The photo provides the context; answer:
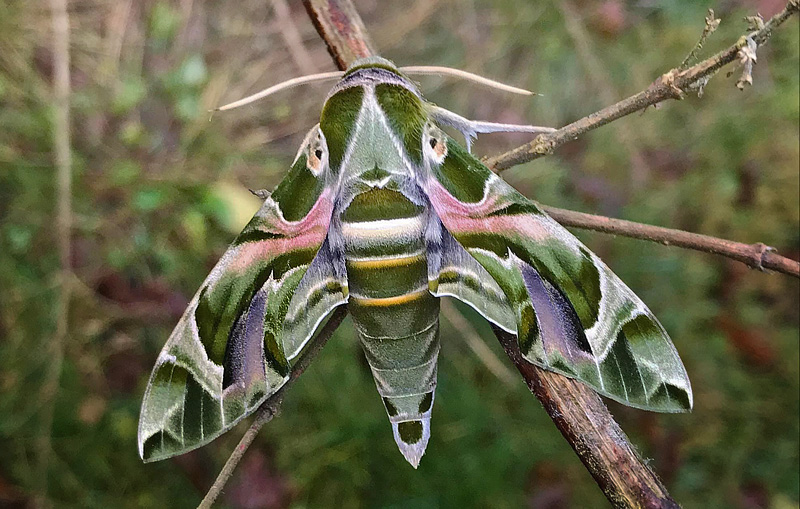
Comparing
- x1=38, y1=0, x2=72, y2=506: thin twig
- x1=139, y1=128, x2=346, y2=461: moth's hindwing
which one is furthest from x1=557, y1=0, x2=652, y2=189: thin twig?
x1=38, y1=0, x2=72, y2=506: thin twig

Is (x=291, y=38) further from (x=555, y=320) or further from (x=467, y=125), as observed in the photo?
(x=555, y=320)

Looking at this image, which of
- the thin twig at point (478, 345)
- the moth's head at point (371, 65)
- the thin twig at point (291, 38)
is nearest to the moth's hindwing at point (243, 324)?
the moth's head at point (371, 65)

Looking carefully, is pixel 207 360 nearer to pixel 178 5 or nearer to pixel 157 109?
pixel 157 109

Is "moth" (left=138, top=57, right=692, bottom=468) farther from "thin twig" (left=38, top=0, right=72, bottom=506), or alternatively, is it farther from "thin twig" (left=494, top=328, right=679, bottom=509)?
"thin twig" (left=38, top=0, right=72, bottom=506)

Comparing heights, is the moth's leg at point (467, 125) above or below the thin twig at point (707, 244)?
above

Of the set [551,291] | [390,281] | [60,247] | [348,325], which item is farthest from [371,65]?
[60,247]

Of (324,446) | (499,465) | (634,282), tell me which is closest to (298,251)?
(324,446)

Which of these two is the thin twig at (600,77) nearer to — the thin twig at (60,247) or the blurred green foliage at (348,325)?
the blurred green foliage at (348,325)
